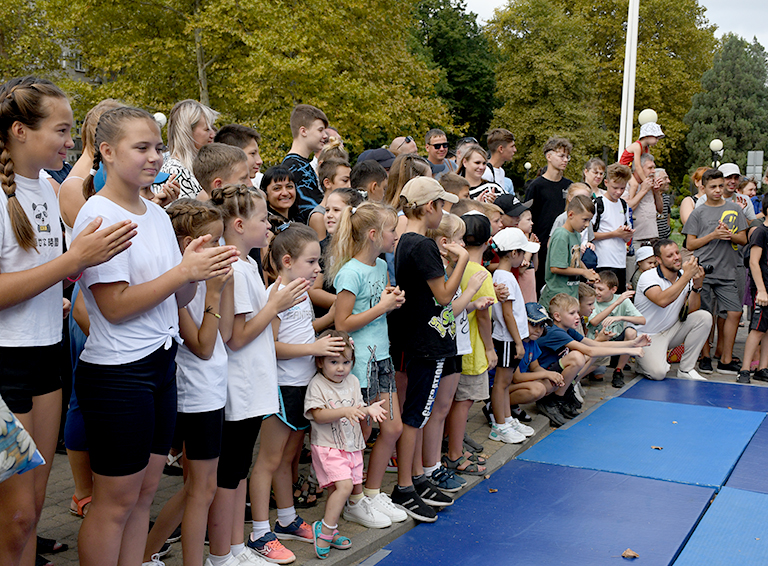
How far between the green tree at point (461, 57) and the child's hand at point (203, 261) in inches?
1542

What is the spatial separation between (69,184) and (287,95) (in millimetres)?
17180

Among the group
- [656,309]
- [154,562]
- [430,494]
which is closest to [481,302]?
[430,494]

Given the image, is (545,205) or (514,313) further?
(545,205)

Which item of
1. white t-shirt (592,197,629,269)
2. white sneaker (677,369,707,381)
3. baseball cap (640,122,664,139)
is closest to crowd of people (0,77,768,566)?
white t-shirt (592,197,629,269)

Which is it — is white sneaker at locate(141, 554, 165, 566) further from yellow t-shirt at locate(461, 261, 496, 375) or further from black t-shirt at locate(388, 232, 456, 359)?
yellow t-shirt at locate(461, 261, 496, 375)

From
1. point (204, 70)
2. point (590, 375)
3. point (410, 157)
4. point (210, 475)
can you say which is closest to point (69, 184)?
point (210, 475)

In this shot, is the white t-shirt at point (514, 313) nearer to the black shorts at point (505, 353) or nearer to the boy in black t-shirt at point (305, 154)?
the black shorts at point (505, 353)

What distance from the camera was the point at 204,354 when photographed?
3.12m

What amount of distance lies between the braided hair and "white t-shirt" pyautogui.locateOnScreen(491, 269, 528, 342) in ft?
12.9

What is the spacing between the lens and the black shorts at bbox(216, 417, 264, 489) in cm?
350

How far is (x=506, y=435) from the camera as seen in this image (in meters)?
5.94

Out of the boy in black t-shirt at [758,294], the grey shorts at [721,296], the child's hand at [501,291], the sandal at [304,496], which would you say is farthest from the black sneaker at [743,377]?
the sandal at [304,496]

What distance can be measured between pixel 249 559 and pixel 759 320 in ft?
23.1

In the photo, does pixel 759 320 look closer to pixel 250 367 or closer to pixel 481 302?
pixel 481 302
